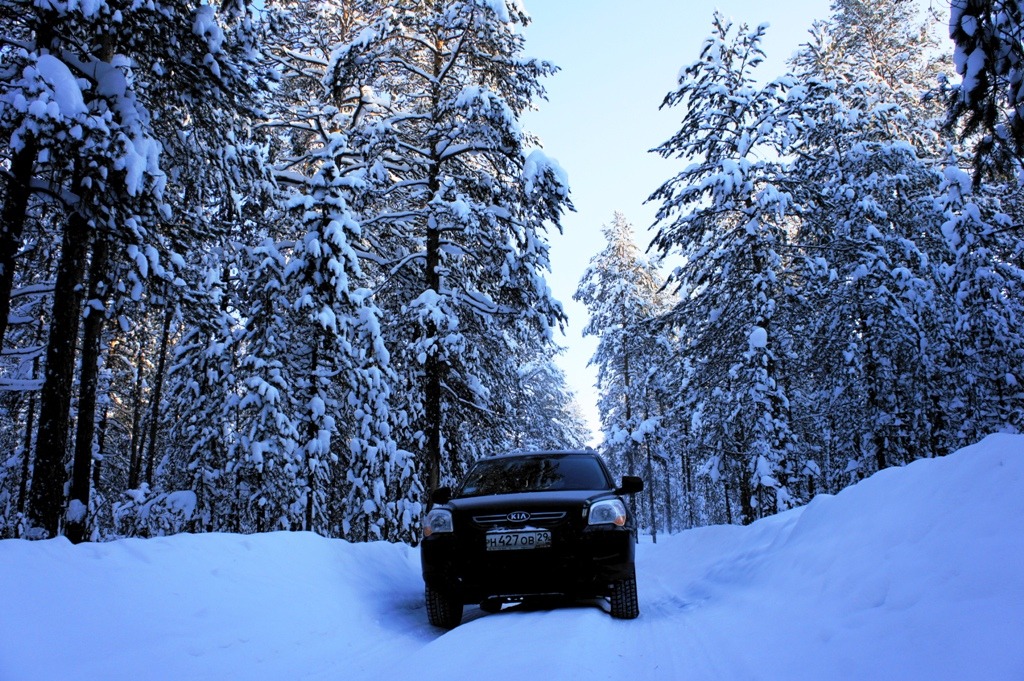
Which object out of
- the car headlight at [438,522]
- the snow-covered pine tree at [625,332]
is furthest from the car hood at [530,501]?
the snow-covered pine tree at [625,332]

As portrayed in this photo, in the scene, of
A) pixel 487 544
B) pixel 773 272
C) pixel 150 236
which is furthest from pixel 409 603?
pixel 773 272

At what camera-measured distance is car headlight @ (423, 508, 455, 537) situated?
6.06 metres

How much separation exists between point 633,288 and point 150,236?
2706 centimetres

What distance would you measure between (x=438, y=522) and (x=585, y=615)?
5.21 feet

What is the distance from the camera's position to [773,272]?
14508 mm

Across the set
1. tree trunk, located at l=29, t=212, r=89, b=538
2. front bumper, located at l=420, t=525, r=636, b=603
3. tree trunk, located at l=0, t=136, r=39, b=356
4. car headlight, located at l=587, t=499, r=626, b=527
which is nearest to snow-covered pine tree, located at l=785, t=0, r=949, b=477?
car headlight, located at l=587, t=499, r=626, b=527

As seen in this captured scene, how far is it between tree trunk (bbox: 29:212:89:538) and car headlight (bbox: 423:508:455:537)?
4.74 metres

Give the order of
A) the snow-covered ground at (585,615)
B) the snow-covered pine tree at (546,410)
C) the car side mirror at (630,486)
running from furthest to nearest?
the snow-covered pine tree at (546,410), the car side mirror at (630,486), the snow-covered ground at (585,615)

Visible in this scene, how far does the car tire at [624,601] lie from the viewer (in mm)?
5879

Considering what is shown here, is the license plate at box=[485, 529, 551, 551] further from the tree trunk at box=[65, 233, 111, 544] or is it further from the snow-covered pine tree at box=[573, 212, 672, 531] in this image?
the snow-covered pine tree at box=[573, 212, 672, 531]

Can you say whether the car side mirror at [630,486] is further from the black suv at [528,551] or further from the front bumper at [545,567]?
the front bumper at [545,567]

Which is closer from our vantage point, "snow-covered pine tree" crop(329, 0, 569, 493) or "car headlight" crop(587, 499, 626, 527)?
"car headlight" crop(587, 499, 626, 527)

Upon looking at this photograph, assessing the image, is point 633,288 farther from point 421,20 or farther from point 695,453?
point 421,20

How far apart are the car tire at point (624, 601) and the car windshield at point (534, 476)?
0.99m
